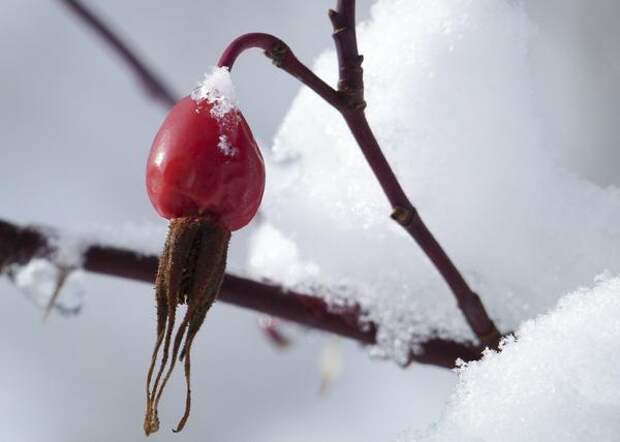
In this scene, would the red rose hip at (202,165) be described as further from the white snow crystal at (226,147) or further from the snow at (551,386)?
the snow at (551,386)

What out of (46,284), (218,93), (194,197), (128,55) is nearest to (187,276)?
(194,197)

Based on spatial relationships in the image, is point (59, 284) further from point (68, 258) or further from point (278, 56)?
point (278, 56)

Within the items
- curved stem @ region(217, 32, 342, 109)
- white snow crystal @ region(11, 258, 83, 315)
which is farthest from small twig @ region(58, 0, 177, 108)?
curved stem @ region(217, 32, 342, 109)

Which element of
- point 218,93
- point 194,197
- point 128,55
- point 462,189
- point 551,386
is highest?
point 128,55

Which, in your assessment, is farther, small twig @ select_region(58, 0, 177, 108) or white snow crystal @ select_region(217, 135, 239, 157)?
small twig @ select_region(58, 0, 177, 108)

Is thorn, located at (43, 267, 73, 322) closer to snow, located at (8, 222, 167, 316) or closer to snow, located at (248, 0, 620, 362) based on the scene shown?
snow, located at (8, 222, 167, 316)

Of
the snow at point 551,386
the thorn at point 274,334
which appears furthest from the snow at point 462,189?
the thorn at point 274,334
